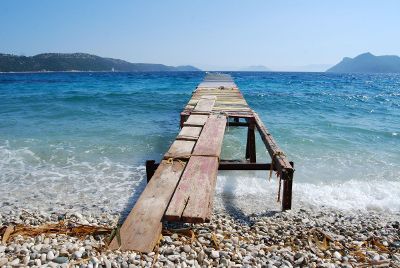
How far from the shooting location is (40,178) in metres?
8.16

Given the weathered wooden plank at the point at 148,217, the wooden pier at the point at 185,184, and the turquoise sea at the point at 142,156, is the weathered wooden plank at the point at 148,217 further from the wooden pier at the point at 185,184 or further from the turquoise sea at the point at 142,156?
the turquoise sea at the point at 142,156

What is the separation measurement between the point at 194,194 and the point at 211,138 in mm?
2599

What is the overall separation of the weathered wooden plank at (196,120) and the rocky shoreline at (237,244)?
2.70 m

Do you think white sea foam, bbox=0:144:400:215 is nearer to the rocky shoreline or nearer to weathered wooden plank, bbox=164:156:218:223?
the rocky shoreline

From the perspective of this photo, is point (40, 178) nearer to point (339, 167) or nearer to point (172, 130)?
point (172, 130)

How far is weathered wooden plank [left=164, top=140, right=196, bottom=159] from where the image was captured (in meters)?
5.76

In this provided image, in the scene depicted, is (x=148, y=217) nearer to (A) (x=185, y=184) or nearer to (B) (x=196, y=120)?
(A) (x=185, y=184)

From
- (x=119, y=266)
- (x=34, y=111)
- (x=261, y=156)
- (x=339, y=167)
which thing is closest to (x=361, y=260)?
(x=119, y=266)

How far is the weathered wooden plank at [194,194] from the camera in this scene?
12.6 ft

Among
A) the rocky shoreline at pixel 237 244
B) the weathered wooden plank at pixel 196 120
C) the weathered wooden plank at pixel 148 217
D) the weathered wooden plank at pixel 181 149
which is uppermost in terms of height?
the weathered wooden plank at pixel 196 120

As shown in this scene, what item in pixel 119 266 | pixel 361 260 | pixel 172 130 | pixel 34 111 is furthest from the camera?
pixel 34 111

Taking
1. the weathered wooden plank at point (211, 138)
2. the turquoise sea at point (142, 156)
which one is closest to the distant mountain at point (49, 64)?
the turquoise sea at point (142, 156)

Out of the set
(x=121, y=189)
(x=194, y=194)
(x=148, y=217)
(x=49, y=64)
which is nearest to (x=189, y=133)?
(x=121, y=189)

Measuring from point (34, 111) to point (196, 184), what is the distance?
726 inches
